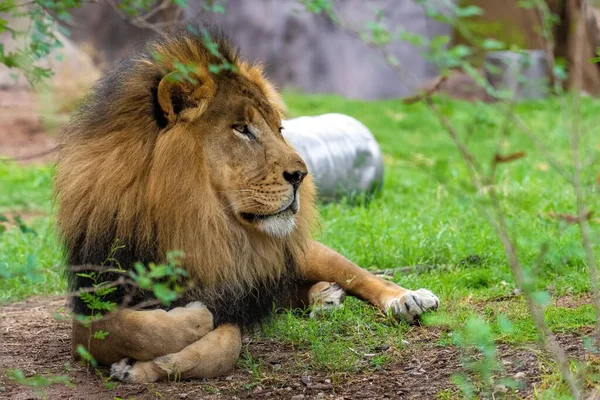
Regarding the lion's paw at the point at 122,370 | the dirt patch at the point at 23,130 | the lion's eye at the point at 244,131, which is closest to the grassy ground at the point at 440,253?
the lion's paw at the point at 122,370

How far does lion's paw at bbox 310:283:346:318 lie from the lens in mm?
4629

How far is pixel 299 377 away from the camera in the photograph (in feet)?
12.7

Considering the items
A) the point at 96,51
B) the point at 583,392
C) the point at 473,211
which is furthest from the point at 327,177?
the point at 96,51

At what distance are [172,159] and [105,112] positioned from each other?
38 cm

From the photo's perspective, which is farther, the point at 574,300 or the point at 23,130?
the point at 23,130

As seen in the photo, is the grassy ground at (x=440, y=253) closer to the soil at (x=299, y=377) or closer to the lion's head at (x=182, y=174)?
the soil at (x=299, y=377)

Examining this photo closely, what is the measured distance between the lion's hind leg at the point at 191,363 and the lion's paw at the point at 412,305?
0.91 meters

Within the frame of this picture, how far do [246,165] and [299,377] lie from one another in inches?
36.0

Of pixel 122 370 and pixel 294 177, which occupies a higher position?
pixel 294 177

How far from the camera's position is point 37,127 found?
41.9ft

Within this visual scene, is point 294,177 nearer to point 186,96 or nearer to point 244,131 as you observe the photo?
point 244,131

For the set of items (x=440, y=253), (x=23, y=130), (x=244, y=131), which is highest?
(x=244, y=131)

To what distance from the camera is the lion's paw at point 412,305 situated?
14.4ft

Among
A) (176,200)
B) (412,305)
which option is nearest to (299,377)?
(412,305)
